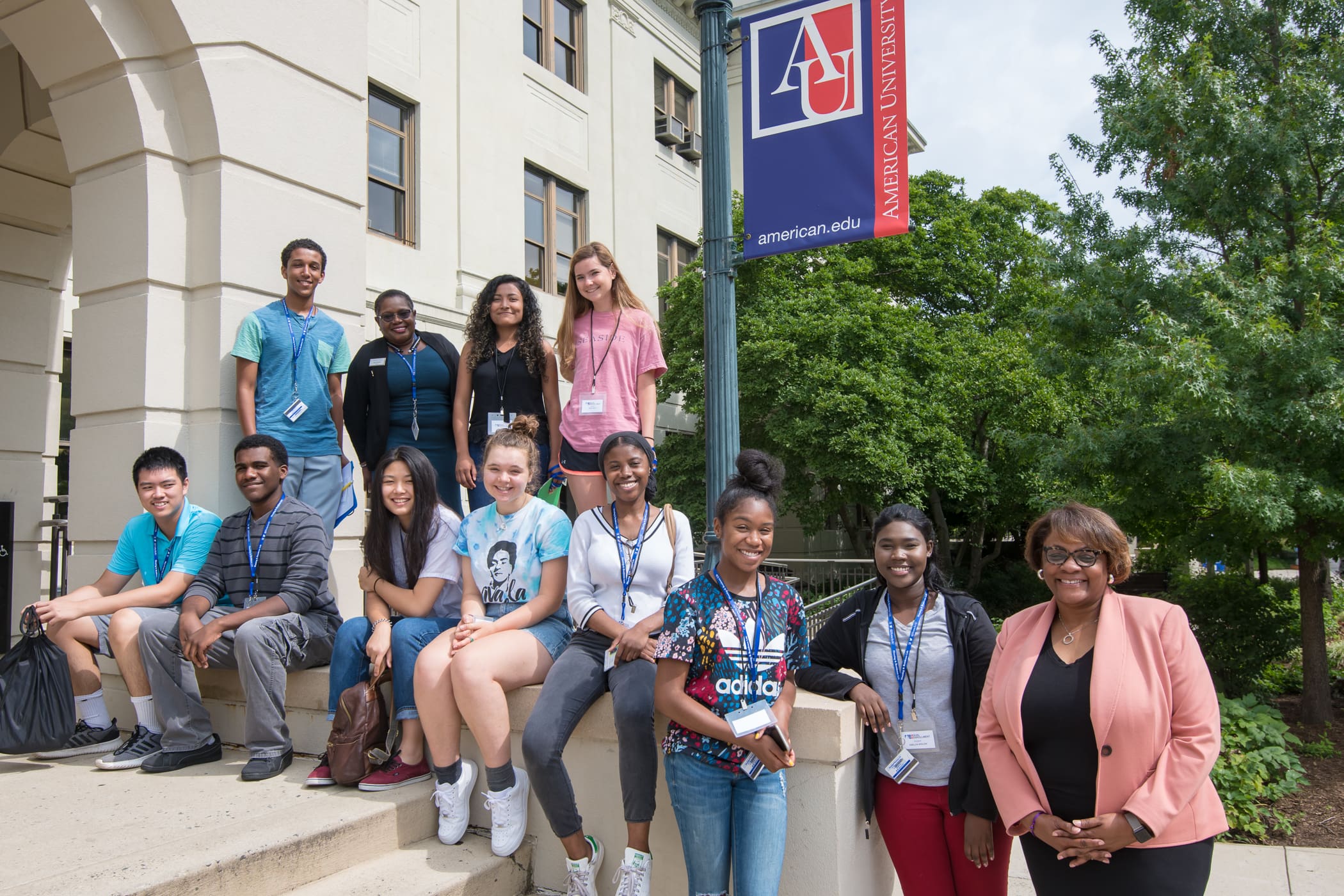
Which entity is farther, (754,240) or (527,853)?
(754,240)

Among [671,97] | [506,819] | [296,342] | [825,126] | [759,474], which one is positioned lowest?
[506,819]

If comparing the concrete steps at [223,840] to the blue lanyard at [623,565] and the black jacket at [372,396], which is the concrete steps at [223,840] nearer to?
the blue lanyard at [623,565]

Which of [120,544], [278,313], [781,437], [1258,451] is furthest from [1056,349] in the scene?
[120,544]

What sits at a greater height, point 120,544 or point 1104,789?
point 120,544

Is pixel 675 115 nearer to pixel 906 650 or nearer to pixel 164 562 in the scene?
pixel 164 562

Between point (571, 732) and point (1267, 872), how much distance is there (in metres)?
4.90

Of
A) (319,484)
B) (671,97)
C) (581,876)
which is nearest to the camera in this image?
(581,876)

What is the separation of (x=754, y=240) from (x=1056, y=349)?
821cm

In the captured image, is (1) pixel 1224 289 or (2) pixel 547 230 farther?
(2) pixel 547 230

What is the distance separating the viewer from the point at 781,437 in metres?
19.1

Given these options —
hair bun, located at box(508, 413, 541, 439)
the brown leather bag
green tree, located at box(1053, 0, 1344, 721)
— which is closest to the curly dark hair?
hair bun, located at box(508, 413, 541, 439)

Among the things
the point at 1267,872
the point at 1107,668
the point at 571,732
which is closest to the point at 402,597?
the point at 571,732

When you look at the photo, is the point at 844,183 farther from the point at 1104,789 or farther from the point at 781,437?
the point at 781,437

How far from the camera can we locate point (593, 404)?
4.93 meters
